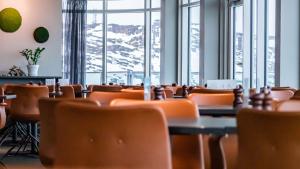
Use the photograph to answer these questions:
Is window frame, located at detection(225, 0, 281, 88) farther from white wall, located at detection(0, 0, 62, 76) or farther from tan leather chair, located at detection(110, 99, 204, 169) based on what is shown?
tan leather chair, located at detection(110, 99, 204, 169)

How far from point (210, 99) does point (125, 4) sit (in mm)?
10367

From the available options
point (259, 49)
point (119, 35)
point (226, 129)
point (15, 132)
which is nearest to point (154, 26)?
point (119, 35)

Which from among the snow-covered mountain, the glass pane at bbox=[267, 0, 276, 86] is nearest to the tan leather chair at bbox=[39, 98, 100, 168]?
the glass pane at bbox=[267, 0, 276, 86]

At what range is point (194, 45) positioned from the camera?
11812 millimetres

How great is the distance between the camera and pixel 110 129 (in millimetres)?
1801

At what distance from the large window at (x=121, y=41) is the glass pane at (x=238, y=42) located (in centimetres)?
355

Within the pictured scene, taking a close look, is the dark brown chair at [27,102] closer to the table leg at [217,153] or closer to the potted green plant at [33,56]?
the table leg at [217,153]

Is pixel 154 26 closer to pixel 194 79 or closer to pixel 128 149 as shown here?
pixel 194 79

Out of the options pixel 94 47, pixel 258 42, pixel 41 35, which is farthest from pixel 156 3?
pixel 258 42

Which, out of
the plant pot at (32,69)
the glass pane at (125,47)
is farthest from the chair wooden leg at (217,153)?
the glass pane at (125,47)

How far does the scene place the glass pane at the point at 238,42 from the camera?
9914 mm

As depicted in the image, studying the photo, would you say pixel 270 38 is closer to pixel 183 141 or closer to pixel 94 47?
pixel 183 141

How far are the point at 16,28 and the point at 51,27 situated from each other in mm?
725

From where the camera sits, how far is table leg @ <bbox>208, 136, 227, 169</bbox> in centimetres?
250
